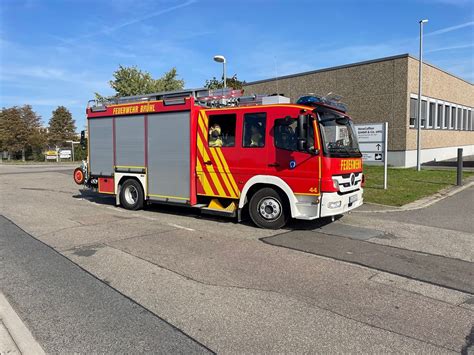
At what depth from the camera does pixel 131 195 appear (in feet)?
35.6

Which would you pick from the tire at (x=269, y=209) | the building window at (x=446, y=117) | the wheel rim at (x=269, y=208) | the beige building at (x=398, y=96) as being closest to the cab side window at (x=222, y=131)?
the tire at (x=269, y=209)

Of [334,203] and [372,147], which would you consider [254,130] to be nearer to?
[334,203]

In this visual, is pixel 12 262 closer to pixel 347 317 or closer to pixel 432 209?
pixel 347 317

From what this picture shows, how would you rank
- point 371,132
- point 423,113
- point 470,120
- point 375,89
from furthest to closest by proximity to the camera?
point 470,120
point 423,113
point 375,89
point 371,132

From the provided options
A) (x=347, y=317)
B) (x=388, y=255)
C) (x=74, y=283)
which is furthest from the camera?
(x=388, y=255)

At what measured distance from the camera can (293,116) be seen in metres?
7.75

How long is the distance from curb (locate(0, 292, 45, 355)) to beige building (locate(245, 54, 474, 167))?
67.0 feet

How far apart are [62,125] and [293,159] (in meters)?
73.5

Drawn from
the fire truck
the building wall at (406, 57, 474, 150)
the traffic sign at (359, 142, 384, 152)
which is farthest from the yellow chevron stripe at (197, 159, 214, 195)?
the building wall at (406, 57, 474, 150)

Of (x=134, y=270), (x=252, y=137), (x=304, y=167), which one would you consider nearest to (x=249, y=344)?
(x=134, y=270)

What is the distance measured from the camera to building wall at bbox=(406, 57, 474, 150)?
23.9 metres

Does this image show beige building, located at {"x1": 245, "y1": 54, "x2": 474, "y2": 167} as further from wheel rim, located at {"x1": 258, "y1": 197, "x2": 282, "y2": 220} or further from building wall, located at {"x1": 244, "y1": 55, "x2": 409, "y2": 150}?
wheel rim, located at {"x1": 258, "y1": 197, "x2": 282, "y2": 220}

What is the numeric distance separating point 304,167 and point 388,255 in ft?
7.31

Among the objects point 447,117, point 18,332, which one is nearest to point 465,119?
point 447,117
